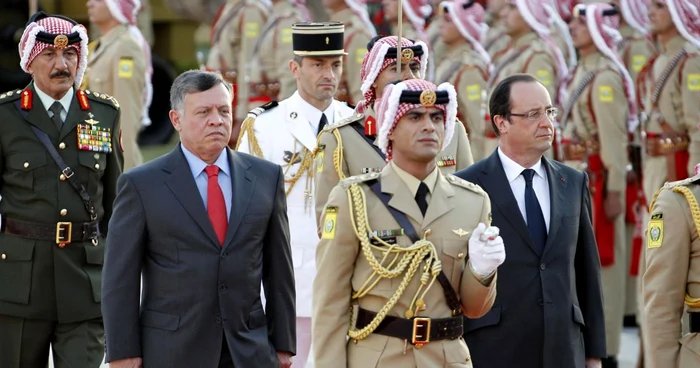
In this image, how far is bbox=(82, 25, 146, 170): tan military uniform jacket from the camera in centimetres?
1304

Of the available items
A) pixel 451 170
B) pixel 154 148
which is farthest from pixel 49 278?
pixel 154 148

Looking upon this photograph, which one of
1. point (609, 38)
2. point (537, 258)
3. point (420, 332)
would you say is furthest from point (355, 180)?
point (609, 38)

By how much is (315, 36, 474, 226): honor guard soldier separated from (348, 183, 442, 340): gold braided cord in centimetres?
184

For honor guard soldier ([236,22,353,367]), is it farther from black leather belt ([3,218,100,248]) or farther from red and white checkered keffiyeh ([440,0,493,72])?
red and white checkered keffiyeh ([440,0,493,72])

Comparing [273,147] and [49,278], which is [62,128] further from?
[273,147]

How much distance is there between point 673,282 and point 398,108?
133 cm

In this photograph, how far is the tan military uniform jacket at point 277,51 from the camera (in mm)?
15523

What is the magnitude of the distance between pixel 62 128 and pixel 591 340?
287 centimetres

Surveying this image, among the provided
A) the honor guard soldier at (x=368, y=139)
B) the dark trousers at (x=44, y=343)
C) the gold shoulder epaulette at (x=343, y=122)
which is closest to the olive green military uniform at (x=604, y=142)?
the honor guard soldier at (x=368, y=139)

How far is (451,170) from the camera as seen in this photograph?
791 centimetres

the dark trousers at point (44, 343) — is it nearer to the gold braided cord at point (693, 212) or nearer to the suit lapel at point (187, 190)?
the suit lapel at point (187, 190)

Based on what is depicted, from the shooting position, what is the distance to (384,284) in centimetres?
603

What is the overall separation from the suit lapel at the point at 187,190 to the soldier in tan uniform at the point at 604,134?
553cm

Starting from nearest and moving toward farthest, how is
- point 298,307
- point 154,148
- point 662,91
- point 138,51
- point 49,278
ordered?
point 49,278 → point 298,307 → point 662,91 → point 138,51 → point 154,148
